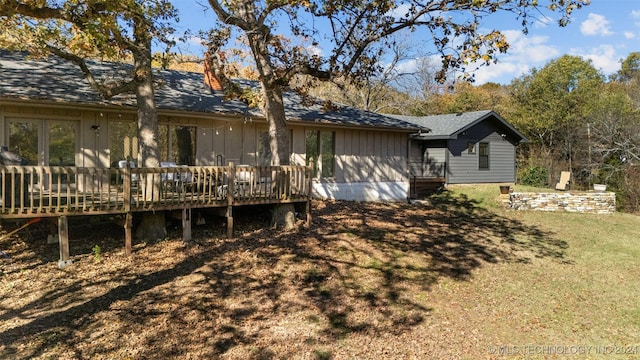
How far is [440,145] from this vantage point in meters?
22.1

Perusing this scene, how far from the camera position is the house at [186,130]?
9711 millimetres

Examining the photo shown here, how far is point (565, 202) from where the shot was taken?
52.1ft

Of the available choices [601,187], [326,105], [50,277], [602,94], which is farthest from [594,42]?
[602,94]

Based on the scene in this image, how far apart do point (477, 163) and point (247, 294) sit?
1899cm

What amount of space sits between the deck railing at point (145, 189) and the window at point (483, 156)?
15548 mm

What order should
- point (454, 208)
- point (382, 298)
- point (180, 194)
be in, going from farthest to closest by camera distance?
point (454, 208), point (180, 194), point (382, 298)

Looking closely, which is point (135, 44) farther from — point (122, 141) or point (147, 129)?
point (122, 141)

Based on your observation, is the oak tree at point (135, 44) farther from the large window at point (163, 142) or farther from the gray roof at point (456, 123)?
the gray roof at point (456, 123)

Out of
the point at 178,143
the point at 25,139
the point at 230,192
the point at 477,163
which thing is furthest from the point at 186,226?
the point at 477,163

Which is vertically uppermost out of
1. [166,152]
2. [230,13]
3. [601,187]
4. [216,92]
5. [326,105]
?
[230,13]

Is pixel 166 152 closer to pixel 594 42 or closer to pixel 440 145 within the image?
pixel 594 42

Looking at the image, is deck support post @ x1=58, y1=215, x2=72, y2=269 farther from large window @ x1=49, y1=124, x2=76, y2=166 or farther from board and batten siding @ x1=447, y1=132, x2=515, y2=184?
board and batten siding @ x1=447, y1=132, x2=515, y2=184

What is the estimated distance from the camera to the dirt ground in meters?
5.29

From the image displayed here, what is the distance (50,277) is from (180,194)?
2734 millimetres
